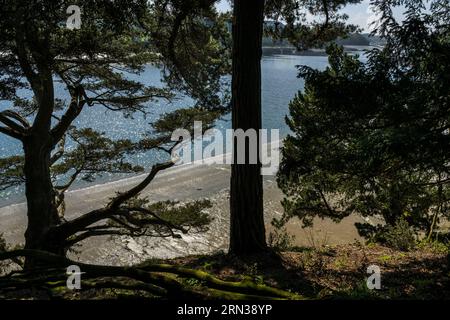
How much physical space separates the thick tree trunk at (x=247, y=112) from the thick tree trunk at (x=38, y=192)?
15.1 ft

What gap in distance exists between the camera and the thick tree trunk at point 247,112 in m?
4.78

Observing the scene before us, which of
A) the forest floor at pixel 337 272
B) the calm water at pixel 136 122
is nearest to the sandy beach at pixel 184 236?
the calm water at pixel 136 122

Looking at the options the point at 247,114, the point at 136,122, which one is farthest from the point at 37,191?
the point at 136,122

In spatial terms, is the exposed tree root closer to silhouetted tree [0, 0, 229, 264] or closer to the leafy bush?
silhouetted tree [0, 0, 229, 264]

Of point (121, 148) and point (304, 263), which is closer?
point (304, 263)

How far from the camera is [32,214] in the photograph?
811 centimetres

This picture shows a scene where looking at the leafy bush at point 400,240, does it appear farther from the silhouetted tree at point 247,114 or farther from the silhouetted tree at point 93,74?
the silhouetted tree at point 93,74

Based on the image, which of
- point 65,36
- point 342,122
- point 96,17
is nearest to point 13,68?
point 65,36

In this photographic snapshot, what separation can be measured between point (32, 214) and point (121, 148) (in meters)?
2.87

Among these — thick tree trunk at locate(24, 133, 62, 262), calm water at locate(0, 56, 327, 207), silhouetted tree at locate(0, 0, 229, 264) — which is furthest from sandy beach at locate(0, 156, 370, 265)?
thick tree trunk at locate(24, 133, 62, 262)

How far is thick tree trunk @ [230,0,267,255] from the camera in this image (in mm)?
4781

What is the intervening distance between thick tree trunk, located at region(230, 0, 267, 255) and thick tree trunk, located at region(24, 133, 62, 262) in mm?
4615
